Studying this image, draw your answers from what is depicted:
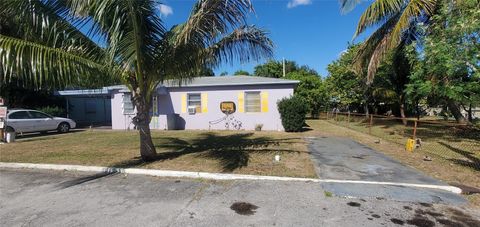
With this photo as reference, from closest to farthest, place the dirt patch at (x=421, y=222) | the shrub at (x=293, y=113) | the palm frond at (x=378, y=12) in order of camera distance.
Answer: the dirt patch at (x=421, y=222) < the palm frond at (x=378, y=12) < the shrub at (x=293, y=113)

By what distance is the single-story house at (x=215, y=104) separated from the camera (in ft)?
56.5

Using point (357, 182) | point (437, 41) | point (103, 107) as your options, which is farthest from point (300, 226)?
point (103, 107)

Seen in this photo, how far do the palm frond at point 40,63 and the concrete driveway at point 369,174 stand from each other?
5.61 m

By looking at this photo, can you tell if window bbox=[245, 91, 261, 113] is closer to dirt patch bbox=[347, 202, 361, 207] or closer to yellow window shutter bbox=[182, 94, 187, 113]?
yellow window shutter bbox=[182, 94, 187, 113]

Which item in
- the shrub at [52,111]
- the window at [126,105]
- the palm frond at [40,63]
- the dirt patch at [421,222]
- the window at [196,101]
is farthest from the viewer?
the shrub at [52,111]

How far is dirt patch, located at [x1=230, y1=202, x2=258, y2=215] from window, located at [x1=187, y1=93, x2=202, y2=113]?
43.7 ft

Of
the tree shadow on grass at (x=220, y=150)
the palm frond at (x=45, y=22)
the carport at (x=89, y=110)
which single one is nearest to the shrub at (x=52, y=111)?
the carport at (x=89, y=110)

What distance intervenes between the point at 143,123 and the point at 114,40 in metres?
2.33

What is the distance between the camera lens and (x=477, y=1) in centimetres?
1066

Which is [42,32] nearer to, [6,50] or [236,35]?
[6,50]

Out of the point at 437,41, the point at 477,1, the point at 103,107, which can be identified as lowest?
the point at 103,107

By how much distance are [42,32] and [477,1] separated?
41.1ft

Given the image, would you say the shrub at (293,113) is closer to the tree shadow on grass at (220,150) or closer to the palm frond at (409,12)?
the tree shadow on grass at (220,150)

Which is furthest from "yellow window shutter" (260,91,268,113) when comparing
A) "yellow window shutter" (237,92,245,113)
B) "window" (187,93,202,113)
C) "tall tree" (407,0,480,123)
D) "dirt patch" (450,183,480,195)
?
"dirt patch" (450,183,480,195)
